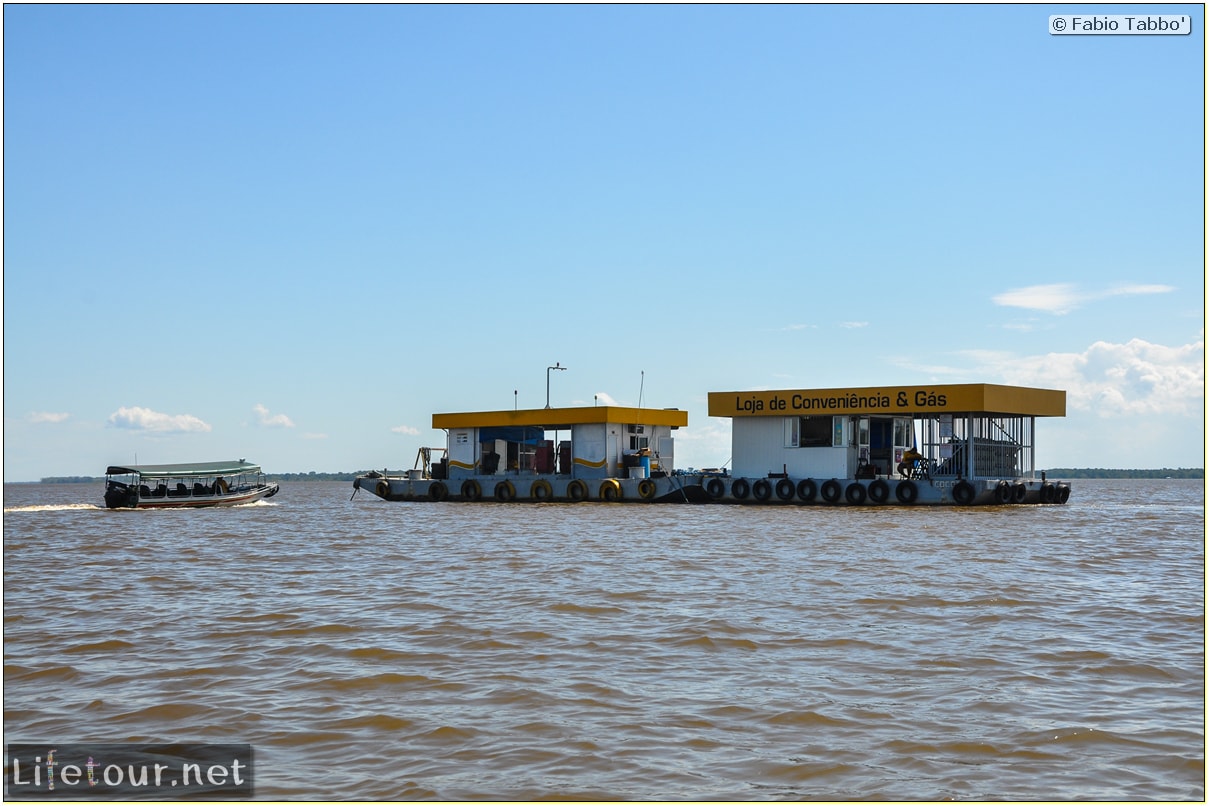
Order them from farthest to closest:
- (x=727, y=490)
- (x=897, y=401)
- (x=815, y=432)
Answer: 1. (x=727, y=490)
2. (x=815, y=432)
3. (x=897, y=401)

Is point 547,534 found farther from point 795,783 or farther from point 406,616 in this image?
point 795,783

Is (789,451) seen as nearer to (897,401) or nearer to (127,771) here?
(897,401)

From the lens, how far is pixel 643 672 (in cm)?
985

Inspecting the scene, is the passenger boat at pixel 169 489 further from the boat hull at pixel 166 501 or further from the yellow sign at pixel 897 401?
the yellow sign at pixel 897 401

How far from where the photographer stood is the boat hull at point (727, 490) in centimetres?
3750

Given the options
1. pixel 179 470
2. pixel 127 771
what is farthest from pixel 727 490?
pixel 127 771

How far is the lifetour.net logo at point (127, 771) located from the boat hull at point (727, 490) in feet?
108

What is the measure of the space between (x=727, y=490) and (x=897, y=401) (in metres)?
7.50

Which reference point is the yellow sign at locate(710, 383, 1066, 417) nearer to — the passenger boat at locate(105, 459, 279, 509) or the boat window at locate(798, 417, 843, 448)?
the boat window at locate(798, 417, 843, 448)

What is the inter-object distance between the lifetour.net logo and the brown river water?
215mm

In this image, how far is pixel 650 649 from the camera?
1093 cm

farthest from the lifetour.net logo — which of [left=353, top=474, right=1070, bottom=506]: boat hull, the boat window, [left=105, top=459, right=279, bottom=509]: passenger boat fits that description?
[left=105, top=459, right=279, bottom=509]: passenger boat

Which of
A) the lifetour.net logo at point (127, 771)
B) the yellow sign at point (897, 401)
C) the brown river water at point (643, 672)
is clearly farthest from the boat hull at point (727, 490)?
the lifetour.net logo at point (127, 771)

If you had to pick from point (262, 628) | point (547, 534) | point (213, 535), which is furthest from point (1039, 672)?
point (213, 535)
